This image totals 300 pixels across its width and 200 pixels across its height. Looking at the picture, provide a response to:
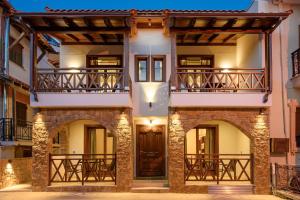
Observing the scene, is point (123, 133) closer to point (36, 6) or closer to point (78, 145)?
Answer: point (78, 145)

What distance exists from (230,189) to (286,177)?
2047 millimetres

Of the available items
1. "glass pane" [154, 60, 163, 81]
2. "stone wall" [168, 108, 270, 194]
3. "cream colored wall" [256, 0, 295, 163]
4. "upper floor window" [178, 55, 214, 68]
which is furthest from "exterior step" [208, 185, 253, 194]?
"upper floor window" [178, 55, 214, 68]

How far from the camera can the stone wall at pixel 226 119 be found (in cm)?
1509

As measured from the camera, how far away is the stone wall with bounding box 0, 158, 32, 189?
16.2 meters

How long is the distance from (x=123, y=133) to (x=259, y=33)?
248 inches

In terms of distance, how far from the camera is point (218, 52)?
1823 centimetres

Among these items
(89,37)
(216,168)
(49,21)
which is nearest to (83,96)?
(49,21)

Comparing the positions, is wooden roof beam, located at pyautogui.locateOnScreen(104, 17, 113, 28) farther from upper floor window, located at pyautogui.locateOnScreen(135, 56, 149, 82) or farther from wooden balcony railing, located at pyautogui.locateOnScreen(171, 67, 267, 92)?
wooden balcony railing, located at pyautogui.locateOnScreen(171, 67, 267, 92)

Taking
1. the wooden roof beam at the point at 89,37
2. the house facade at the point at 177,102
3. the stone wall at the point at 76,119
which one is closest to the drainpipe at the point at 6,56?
Result: the house facade at the point at 177,102

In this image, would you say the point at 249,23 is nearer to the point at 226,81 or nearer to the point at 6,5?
the point at 226,81

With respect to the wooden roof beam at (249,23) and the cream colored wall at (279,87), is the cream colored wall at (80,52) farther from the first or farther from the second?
the cream colored wall at (279,87)

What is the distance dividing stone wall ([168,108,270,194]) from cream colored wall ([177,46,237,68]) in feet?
11.4

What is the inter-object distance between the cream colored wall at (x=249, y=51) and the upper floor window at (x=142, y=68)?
3.96 metres

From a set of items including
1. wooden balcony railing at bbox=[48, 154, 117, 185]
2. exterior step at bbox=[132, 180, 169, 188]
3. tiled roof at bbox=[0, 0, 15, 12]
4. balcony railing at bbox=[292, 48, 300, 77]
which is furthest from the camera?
tiled roof at bbox=[0, 0, 15, 12]
